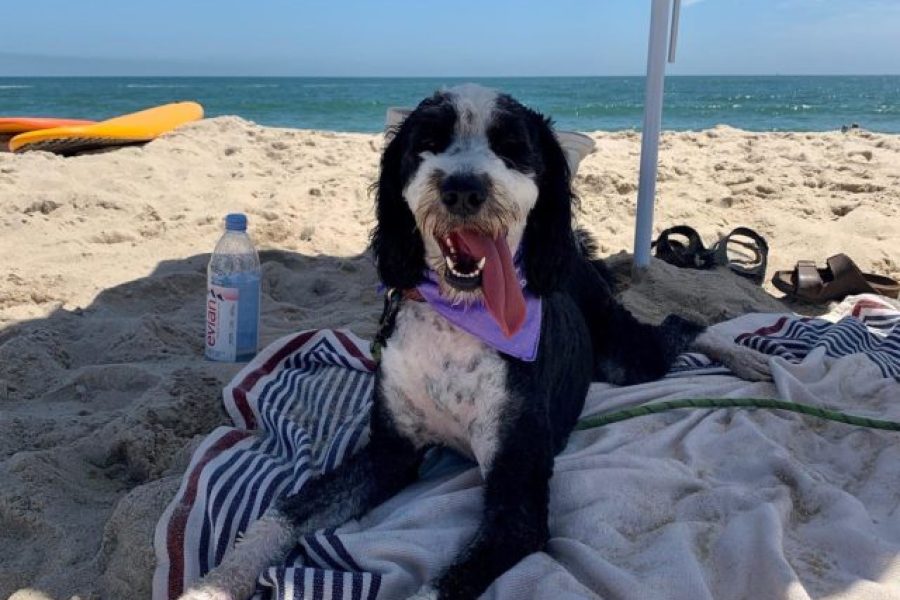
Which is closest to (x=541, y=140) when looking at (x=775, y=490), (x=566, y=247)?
(x=566, y=247)

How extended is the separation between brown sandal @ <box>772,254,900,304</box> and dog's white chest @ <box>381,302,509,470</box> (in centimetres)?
365

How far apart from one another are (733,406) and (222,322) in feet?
7.89

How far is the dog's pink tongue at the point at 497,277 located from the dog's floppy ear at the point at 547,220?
8.9 inches

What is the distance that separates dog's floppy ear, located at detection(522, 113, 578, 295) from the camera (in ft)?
8.95

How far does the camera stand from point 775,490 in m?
2.83

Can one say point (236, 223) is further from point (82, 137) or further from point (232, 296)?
point (82, 137)

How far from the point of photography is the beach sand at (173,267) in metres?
2.78

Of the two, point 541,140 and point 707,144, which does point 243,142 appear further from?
point 541,140

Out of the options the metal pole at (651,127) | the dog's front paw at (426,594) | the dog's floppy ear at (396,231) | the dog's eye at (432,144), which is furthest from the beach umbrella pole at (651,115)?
the dog's front paw at (426,594)

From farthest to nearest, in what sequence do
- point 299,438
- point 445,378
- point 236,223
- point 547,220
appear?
point 236,223
point 299,438
point 547,220
point 445,378

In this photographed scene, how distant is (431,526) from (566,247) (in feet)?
3.33

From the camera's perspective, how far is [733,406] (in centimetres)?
353

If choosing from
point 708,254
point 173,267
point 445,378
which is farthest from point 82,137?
point 445,378

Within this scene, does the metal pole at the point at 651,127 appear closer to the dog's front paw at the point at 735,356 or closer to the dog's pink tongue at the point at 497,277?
the dog's front paw at the point at 735,356
